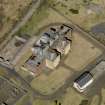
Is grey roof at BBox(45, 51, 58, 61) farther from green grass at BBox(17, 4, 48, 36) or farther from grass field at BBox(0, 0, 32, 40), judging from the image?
grass field at BBox(0, 0, 32, 40)

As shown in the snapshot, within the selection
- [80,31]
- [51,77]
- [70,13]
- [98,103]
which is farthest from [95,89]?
[70,13]

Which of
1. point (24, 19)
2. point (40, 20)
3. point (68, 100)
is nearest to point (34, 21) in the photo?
point (40, 20)

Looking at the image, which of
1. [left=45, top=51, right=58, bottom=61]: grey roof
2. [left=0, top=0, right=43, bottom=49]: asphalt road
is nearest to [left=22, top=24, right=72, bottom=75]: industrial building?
[left=45, top=51, right=58, bottom=61]: grey roof

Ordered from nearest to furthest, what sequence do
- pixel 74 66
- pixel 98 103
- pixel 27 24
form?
pixel 98 103, pixel 74 66, pixel 27 24

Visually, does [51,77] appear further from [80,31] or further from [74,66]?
[80,31]

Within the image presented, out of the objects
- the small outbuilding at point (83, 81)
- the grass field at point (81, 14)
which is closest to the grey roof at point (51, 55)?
the small outbuilding at point (83, 81)
